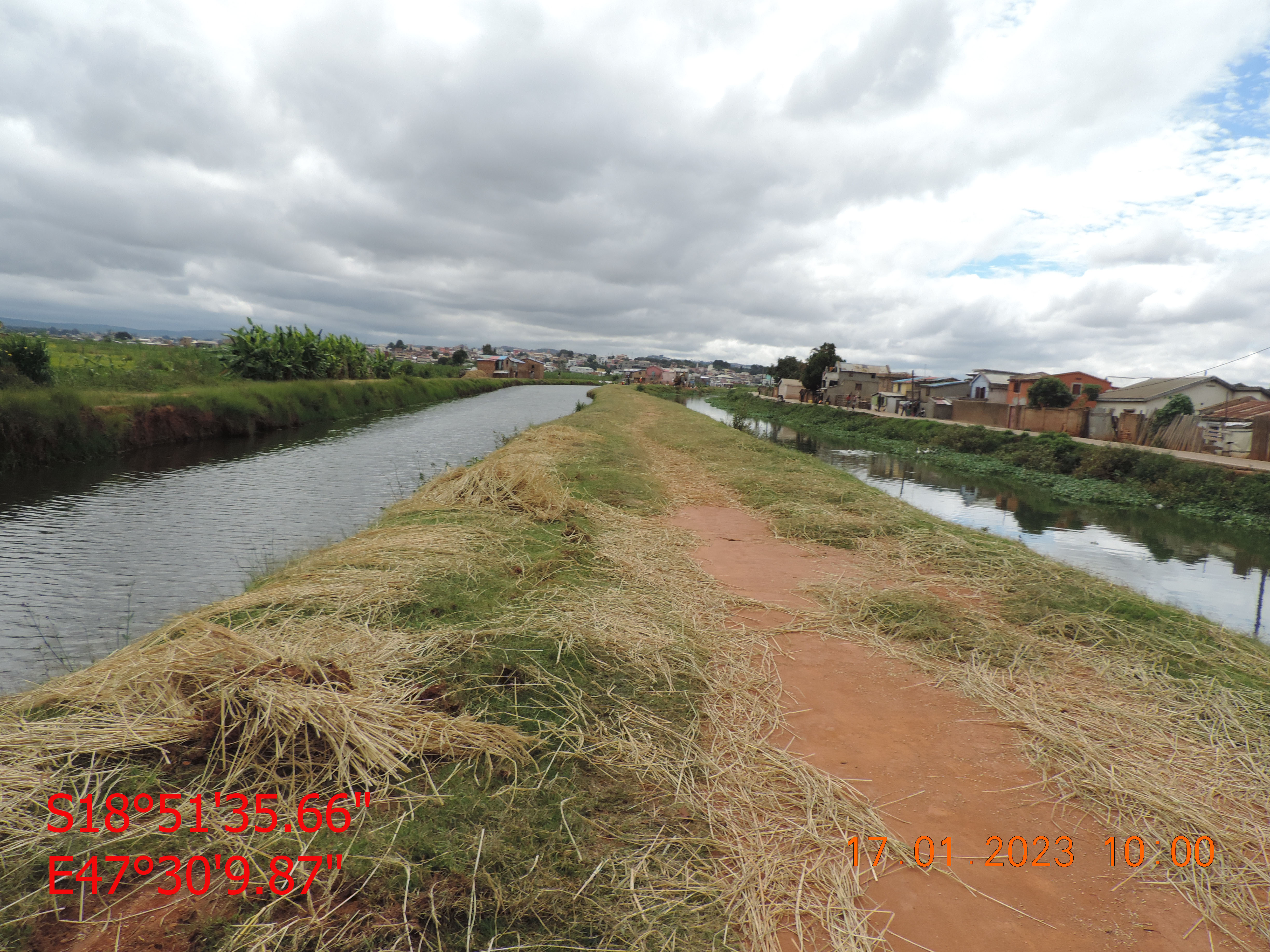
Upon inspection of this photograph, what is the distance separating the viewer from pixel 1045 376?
56938mm

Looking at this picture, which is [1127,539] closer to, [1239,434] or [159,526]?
[1239,434]

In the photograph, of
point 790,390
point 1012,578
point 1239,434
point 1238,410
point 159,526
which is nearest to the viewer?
point 1012,578

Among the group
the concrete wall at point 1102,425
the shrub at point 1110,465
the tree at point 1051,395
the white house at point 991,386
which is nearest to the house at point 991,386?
the white house at point 991,386

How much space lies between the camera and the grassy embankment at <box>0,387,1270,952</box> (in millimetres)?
2377

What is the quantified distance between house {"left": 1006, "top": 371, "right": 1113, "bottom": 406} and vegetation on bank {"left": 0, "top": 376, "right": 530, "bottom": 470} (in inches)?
2312

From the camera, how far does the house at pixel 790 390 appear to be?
84.1 m

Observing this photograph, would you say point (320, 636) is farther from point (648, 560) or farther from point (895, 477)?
point (895, 477)

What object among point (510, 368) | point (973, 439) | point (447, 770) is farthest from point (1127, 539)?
point (510, 368)

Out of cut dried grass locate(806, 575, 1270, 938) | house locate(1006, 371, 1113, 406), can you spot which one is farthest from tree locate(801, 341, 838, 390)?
cut dried grass locate(806, 575, 1270, 938)

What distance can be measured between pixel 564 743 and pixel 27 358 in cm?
2333

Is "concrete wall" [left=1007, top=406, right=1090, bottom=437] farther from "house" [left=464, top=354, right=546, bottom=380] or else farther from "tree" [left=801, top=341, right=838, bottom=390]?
"house" [left=464, top=354, right=546, bottom=380]

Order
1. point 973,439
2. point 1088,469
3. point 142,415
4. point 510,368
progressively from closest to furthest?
point 142,415 → point 1088,469 → point 973,439 → point 510,368

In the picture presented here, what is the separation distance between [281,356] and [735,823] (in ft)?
123

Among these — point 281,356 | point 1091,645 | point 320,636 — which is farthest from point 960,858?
point 281,356
